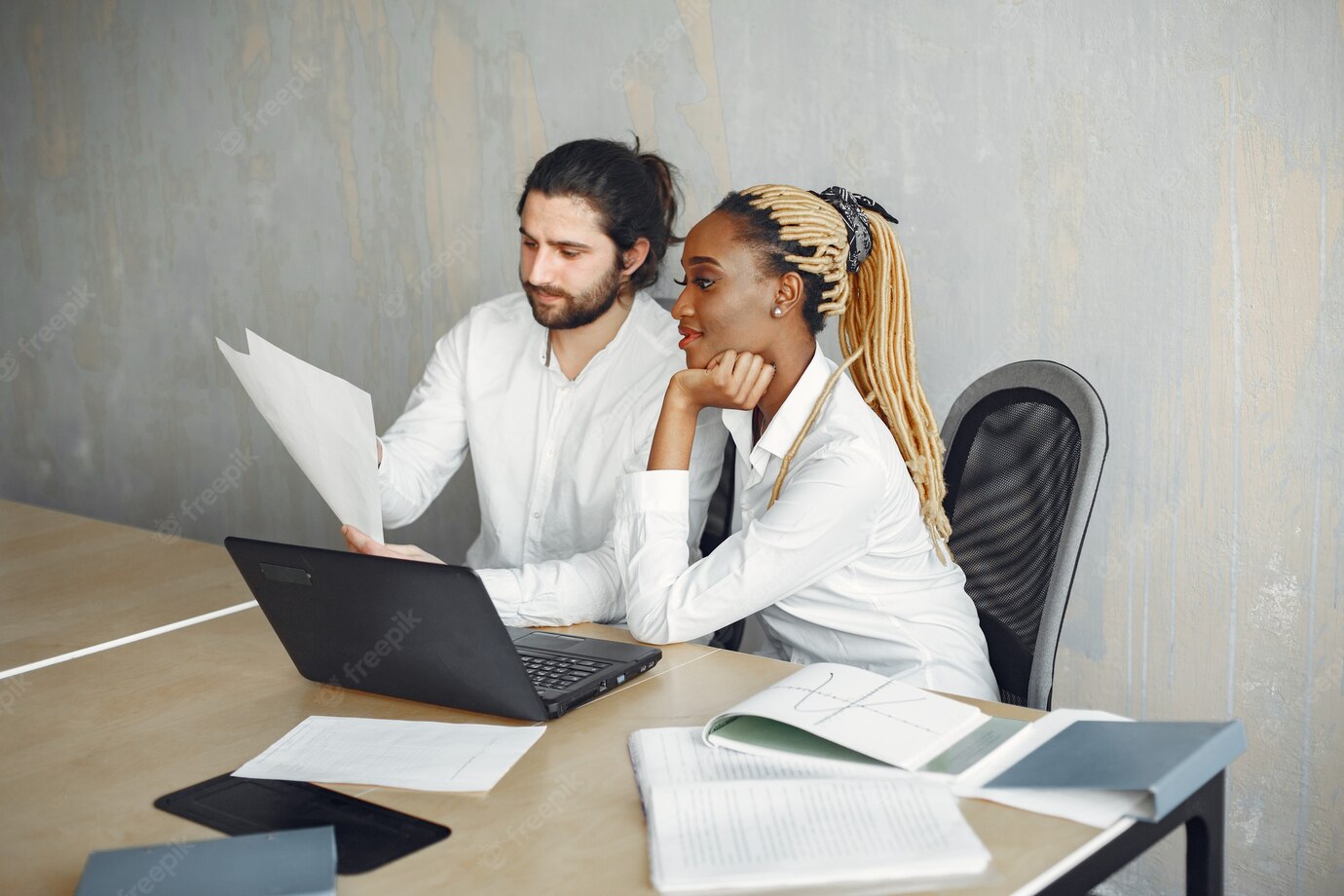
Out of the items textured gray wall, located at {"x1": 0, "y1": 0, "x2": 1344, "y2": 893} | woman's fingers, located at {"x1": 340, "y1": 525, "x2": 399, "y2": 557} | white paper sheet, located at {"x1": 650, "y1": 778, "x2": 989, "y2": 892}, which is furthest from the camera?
textured gray wall, located at {"x1": 0, "y1": 0, "x2": 1344, "y2": 893}

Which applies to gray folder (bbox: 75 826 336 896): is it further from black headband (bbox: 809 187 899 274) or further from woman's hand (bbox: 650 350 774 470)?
black headband (bbox: 809 187 899 274)

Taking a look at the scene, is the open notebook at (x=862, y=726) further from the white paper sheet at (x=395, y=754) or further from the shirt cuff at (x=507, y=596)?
the shirt cuff at (x=507, y=596)

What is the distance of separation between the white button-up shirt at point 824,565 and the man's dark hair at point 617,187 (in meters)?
0.58

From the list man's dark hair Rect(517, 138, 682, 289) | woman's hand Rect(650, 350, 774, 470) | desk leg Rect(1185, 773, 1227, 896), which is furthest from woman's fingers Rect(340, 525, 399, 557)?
desk leg Rect(1185, 773, 1227, 896)

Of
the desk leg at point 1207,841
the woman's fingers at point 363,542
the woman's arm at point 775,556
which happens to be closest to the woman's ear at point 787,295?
the woman's arm at point 775,556

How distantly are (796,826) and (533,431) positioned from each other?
137 centimetres

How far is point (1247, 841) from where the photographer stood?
196 centimetres

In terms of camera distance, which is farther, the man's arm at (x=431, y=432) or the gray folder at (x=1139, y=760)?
the man's arm at (x=431, y=432)

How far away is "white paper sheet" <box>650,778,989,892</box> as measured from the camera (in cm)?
89

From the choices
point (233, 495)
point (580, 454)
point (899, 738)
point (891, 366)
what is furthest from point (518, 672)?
point (233, 495)

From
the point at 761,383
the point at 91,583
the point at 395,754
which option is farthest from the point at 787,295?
the point at 91,583

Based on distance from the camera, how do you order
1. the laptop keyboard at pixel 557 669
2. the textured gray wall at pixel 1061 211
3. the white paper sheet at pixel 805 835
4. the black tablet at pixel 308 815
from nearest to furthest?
the white paper sheet at pixel 805 835 < the black tablet at pixel 308 815 < the laptop keyboard at pixel 557 669 < the textured gray wall at pixel 1061 211

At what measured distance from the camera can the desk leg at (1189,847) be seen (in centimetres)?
93

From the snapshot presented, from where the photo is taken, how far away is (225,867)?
3.08ft
